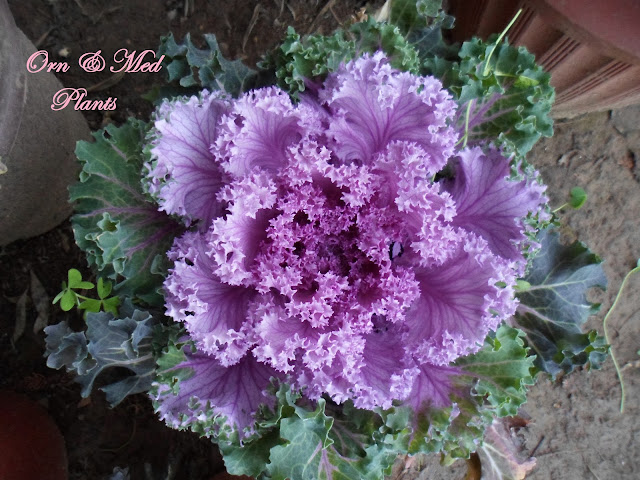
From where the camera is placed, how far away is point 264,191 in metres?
1.21

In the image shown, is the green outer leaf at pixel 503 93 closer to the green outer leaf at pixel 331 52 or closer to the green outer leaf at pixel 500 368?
the green outer leaf at pixel 331 52

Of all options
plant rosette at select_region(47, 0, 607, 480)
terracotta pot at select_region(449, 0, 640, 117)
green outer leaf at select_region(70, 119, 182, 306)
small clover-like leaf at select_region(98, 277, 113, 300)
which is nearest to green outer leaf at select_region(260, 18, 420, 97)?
plant rosette at select_region(47, 0, 607, 480)

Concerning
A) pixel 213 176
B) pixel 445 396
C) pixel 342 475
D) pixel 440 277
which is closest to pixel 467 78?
pixel 440 277

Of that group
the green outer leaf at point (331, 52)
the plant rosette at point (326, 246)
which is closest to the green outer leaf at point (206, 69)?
the plant rosette at point (326, 246)

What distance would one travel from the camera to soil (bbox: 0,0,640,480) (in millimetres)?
2361

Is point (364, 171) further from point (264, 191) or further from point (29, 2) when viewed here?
point (29, 2)

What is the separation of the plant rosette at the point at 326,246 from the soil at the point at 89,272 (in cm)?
97

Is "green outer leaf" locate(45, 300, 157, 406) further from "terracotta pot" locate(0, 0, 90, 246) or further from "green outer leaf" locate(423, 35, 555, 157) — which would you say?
"green outer leaf" locate(423, 35, 555, 157)

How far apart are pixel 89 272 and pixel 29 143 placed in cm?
75

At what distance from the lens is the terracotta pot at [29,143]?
1.58 metres

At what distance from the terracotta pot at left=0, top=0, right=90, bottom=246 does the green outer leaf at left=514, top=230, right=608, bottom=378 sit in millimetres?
1514

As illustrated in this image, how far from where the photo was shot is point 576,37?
170cm

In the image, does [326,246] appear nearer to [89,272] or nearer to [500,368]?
[500,368]

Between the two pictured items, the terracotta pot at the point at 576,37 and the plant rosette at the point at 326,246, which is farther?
the terracotta pot at the point at 576,37
